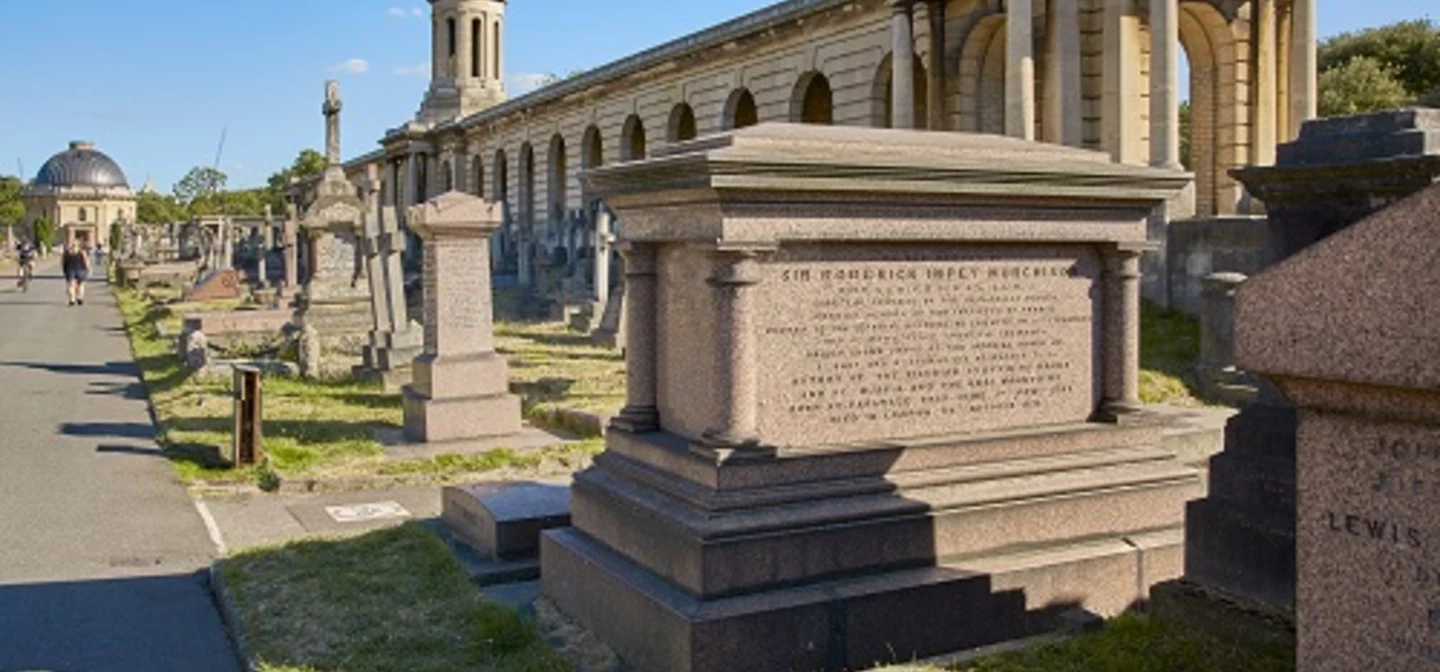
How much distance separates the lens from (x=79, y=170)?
147 metres

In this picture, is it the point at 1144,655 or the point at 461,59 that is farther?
the point at 461,59

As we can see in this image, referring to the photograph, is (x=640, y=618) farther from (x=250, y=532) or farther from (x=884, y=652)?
(x=250, y=532)

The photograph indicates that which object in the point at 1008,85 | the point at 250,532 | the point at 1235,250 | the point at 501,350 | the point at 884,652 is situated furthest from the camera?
the point at 1008,85

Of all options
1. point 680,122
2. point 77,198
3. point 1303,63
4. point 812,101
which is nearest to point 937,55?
point 1303,63

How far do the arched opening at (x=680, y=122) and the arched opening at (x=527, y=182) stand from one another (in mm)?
13430

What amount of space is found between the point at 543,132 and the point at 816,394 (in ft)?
155

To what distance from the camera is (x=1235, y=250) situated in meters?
18.1

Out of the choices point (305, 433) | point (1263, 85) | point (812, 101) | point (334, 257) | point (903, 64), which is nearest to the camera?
point (305, 433)

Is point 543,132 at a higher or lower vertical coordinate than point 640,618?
higher

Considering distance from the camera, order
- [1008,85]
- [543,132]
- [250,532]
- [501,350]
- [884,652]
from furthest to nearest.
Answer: [543,132]
[1008,85]
[501,350]
[250,532]
[884,652]

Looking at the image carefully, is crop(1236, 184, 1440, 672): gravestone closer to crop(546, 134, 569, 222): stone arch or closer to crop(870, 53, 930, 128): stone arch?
crop(870, 53, 930, 128): stone arch

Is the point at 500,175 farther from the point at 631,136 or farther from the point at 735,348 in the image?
the point at 735,348

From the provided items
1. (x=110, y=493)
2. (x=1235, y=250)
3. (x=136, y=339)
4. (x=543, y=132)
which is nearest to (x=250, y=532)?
(x=110, y=493)

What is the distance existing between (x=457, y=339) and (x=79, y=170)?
155 meters
